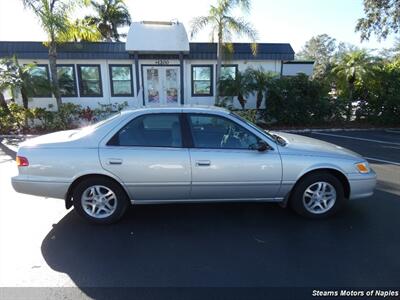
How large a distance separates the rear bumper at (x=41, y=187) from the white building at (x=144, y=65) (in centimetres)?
1052

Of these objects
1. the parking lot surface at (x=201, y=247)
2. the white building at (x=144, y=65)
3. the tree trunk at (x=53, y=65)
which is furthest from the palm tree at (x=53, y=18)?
the parking lot surface at (x=201, y=247)

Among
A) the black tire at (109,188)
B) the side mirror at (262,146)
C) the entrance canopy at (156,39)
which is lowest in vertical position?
the black tire at (109,188)

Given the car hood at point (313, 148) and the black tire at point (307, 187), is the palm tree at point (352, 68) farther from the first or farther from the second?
the black tire at point (307, 187)

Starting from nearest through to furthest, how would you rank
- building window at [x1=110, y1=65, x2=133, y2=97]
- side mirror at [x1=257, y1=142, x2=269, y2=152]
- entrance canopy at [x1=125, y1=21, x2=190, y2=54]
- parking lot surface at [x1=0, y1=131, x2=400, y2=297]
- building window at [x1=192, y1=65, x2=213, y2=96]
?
parking lot surface at [x1=0, y1=131, x2=400, y2=297], side mirror at [x1=257, y1=142, x2=269, y2=152], entrance canopy at [x1=125, y1=21, x2=190, y2=54], building window at [x1=110, y1=65, x2=133, y2=97], building window at [x1=192, y1=65, x2=213, y2=96]

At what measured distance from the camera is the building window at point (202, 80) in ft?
46.9

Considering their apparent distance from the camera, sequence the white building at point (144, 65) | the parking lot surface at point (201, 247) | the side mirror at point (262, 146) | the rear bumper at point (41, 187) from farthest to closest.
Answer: the white building at point (144, 65), the side mirror at point (262, 146), the rear bumper at point (41, 187), the parking lot surface at point (201, 247)

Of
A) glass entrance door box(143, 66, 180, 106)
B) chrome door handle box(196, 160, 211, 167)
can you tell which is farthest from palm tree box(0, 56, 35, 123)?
chrome door handle box(196, 160, 211, 167)

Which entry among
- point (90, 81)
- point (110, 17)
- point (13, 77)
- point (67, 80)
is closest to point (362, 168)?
point (13, 77)

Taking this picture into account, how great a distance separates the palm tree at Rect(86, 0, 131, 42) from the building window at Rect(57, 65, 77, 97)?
384 inches

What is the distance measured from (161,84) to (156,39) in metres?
2.31

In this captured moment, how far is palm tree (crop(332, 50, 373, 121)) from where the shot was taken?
11.9m

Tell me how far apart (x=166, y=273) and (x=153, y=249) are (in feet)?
1.54

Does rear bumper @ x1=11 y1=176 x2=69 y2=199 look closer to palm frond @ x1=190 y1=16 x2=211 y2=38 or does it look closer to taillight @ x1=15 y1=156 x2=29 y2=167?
taillight @ x1=15 y1=156 x2=29 y2=167

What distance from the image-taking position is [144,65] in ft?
46.3
